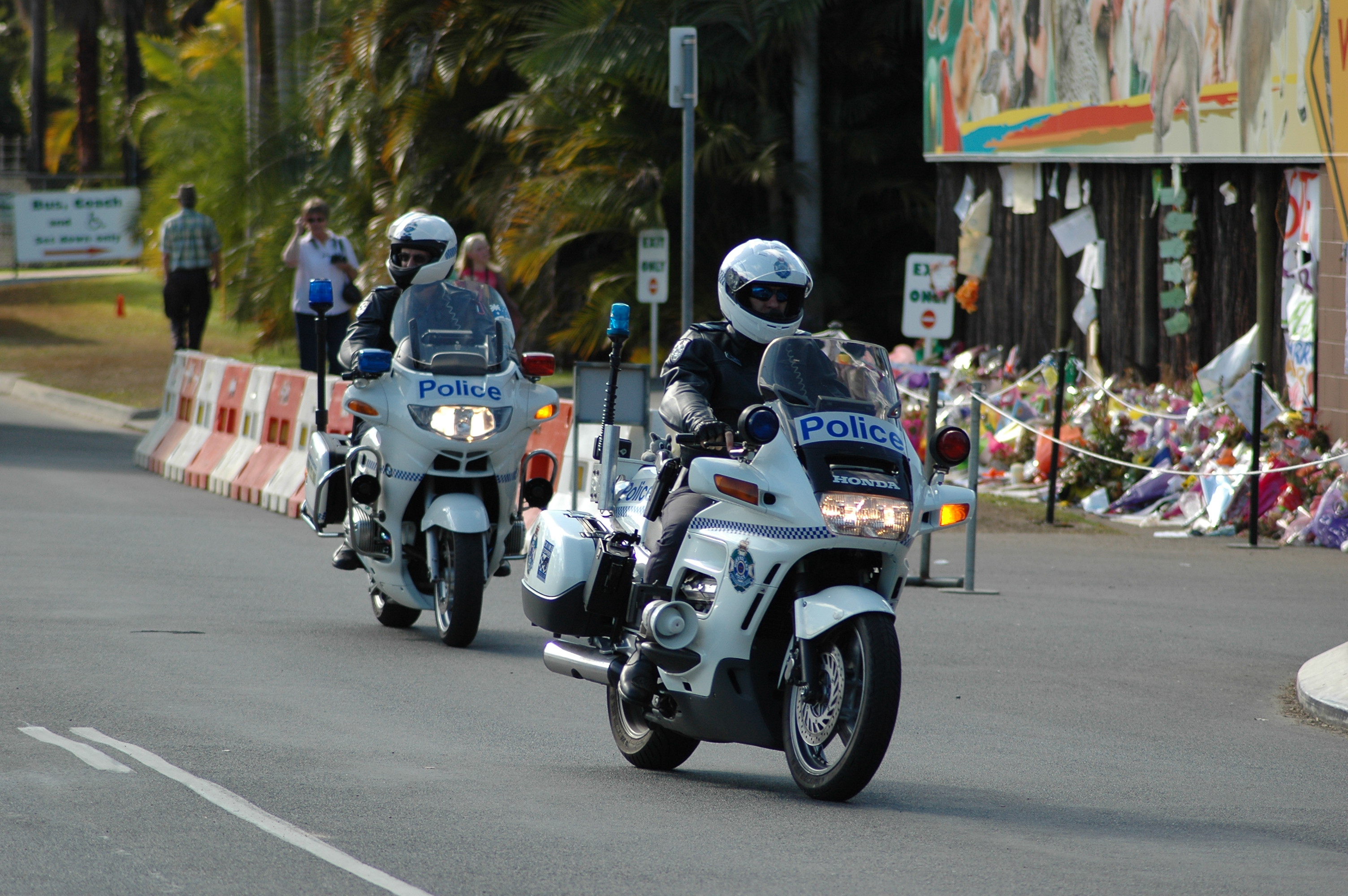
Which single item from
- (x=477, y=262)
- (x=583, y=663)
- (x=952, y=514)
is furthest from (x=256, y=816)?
(x=477, y=262)

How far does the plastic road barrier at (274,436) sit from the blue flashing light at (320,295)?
5636mm

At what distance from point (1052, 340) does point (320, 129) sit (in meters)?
12.5

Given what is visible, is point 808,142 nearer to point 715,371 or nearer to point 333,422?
point 333,422

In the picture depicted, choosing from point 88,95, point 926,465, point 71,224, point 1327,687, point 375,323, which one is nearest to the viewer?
point 1327,687

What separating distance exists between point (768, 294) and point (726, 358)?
0.26m

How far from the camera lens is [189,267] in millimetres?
21422

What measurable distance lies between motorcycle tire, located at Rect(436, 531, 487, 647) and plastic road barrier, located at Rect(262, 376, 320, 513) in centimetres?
595

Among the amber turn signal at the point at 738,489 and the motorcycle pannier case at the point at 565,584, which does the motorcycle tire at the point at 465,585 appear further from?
the amber turn signal at the point at 738,489

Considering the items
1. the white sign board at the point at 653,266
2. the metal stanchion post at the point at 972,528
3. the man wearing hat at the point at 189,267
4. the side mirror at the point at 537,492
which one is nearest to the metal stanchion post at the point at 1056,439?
the metal stanchion post at the point at 972,528

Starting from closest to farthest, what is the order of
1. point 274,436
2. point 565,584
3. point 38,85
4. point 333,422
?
point 565,584 → point 333,422 → point 274,436 → point 38,85

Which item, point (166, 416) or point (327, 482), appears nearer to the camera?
point (327, 482)

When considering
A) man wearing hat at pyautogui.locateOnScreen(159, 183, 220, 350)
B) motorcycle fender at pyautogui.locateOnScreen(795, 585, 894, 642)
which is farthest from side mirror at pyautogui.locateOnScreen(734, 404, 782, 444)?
man wearing hat at pyautogui.locateOnScreen(159, 183, 220, 350)

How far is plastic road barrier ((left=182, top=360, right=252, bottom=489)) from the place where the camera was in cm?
1683

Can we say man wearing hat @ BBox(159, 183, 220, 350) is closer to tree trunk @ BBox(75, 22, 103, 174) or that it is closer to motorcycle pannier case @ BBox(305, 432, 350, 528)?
motorcycle pannier case @ BBox(305, 432, 350, 528)
